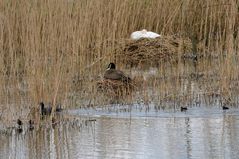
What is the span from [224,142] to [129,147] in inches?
28.8

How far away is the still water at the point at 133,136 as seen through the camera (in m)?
5.27

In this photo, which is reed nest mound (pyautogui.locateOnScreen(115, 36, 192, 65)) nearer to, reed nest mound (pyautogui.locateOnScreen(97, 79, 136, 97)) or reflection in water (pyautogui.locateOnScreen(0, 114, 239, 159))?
reed nest mound (pyautogui.locateOnScreen(97, 79, 136, 97))

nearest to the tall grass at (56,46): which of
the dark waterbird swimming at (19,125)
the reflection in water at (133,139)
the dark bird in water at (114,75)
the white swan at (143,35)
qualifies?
the dark bird in water at (114,75)

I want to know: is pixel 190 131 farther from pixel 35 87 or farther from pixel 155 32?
pixel 155 32

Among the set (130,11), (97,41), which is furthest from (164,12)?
(97,41)

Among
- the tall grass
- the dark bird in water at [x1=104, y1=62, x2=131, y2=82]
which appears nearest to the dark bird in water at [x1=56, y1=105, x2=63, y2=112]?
the tall grass

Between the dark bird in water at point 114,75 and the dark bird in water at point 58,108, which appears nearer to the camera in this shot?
the dark bird in water at point 58,108

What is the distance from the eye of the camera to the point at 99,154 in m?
5.25

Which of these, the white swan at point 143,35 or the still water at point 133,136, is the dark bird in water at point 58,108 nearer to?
the still water at point 133,136

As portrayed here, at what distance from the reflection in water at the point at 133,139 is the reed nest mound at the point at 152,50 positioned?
492cm

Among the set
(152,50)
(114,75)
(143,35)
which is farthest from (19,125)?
(152,50)

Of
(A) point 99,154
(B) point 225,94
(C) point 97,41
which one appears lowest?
(A) point 99,154

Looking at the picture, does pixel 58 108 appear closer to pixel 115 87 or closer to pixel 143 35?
pixel 115 87

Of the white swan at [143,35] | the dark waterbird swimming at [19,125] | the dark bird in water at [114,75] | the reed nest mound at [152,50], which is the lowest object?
the dark waterbird swimming at [19,125]
